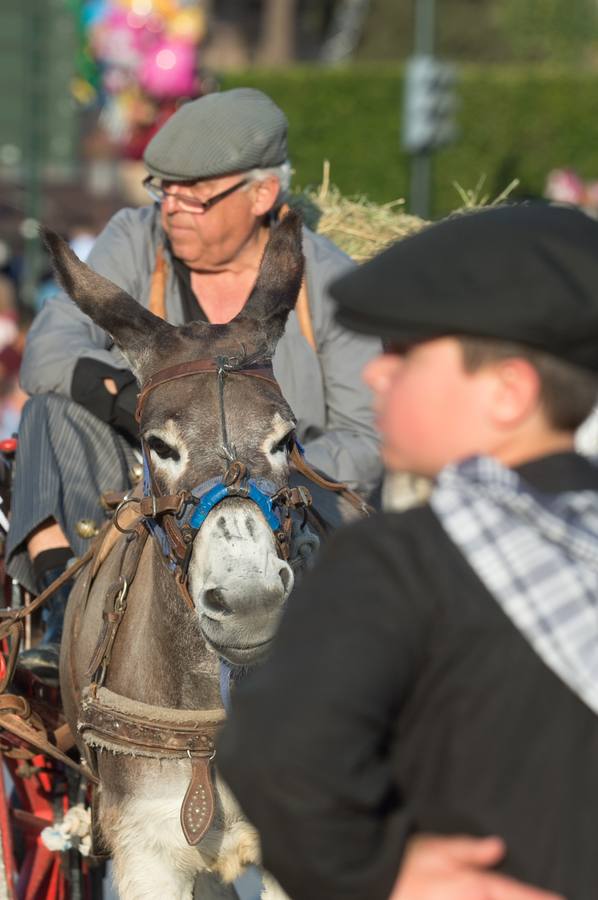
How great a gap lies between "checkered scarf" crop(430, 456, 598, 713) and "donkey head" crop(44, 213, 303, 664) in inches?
61.9

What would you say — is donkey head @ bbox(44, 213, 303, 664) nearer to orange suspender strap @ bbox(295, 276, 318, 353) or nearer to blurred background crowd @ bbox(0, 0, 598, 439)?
orange suspender strap @ bbox(295, 276, 318, 353)

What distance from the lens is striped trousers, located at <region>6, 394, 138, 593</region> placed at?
5.07 m

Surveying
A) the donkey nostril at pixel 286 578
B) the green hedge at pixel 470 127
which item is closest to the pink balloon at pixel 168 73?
the green hedge at pixel 470 127

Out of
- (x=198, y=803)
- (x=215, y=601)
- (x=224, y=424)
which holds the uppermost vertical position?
(x=224, y=424)

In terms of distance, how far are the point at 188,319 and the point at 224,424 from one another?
5.03 feet

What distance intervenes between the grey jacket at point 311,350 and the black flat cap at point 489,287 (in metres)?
3.19

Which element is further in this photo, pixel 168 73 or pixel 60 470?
pixel 168 73

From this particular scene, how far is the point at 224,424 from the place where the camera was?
3955 mm

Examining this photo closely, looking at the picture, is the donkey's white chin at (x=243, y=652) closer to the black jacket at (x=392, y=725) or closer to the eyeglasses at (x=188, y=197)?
the black jacket at (x=392, y=725)

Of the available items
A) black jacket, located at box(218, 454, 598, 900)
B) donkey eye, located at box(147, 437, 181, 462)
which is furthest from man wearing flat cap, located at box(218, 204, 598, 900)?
donkey eye, located at box(147, 437, 181, 462)

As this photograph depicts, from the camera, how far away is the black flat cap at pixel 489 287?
6.57 ft

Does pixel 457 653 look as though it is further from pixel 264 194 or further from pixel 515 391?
pixel 264 194

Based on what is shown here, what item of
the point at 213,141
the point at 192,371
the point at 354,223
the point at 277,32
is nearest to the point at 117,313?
the point at 192,371

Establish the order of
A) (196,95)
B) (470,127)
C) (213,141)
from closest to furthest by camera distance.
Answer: (213,141) < (196,95) < (470,127)
